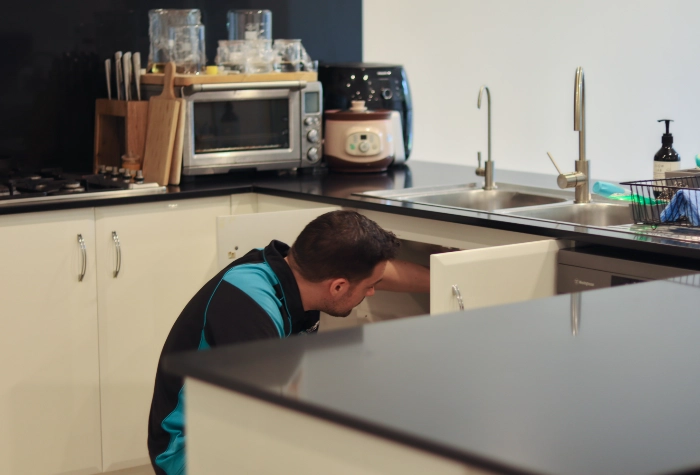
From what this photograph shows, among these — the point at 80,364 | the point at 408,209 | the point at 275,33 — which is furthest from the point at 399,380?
the point at 275,33

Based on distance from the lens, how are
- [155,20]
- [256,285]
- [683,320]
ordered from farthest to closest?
[155,20] → [256,285] → [683,320]

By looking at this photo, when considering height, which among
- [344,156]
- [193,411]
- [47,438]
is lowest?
[47,438]

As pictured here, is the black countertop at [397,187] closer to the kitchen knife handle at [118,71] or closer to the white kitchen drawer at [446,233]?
the white kitchen drawer at [446,233]

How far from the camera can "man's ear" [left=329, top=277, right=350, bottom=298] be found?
1775 mm

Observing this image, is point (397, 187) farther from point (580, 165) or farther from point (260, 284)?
point (260, 284)

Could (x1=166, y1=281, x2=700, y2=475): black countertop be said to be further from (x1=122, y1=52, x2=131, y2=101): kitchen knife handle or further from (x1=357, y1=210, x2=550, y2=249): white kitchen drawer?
(x1=122, y1=52, x2=131, y2=101): kitchen knife handle

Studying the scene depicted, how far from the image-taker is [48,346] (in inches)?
107

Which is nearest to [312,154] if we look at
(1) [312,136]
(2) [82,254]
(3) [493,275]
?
(1) [312,136]

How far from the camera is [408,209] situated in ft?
8.24

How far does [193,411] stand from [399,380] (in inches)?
9.1

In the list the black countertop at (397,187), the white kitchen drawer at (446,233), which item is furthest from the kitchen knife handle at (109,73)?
the white kitchen drawer at (446,233)

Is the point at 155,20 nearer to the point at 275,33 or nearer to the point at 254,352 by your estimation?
the point at 275,33

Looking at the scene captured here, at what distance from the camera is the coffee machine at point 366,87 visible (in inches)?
136

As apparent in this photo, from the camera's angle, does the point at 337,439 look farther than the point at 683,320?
No
